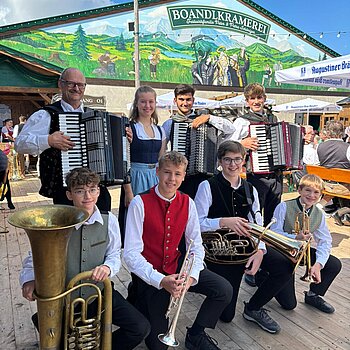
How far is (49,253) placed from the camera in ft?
5.16

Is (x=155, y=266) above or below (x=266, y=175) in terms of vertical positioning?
below

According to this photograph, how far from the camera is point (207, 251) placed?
2621 millimetres

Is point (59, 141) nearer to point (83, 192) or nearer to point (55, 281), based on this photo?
point (83, 192)

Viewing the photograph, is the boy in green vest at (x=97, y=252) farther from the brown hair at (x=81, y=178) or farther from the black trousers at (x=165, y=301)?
the black trousers at (x=165, y=301)

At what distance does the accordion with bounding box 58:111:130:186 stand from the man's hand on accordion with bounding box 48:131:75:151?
56mm

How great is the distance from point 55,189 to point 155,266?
911 millimetres

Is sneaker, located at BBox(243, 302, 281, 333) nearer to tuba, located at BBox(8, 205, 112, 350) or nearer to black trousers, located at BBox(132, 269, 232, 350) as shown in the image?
black trousers, located at BBox(132, 269, 232, 350)

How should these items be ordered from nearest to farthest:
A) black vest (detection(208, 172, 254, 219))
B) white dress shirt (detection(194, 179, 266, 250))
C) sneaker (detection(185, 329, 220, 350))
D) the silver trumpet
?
the silver trumpet < sneaker (detection(185, 329, 220, 350)) < white dress shirt (detection(194, 179, 266, 250)) < black vest (detection(208, 172, 254, 219))

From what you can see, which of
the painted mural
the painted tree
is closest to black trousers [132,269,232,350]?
the painted mural

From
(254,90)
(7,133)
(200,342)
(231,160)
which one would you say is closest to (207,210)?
(231,160)

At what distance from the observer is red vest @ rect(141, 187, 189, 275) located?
7.48ft

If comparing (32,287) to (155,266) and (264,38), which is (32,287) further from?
(264,38)

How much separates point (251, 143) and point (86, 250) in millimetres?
2016

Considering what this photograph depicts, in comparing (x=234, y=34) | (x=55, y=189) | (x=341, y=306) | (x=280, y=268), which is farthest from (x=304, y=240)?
(x=234, y=34)
